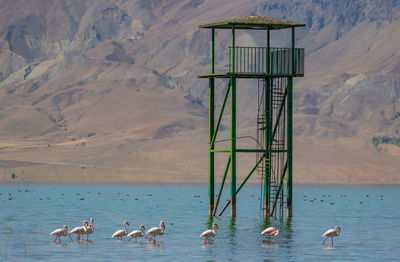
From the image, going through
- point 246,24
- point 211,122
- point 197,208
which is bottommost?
point 197,208

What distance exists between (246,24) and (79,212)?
26961mm

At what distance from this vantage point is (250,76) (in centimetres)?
5688

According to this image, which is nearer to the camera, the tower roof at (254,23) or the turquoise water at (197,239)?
the turquoise water at (197,239)

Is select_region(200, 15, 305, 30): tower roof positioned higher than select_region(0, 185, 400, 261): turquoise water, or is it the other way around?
select_region(200, 15, 305, 30): tower roof

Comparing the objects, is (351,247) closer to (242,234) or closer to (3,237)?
(242,234)

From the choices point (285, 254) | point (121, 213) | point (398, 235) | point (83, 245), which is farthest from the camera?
point (121, 213)

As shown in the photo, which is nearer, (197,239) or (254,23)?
(197,239)

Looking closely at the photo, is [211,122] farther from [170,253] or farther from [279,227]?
[170,253]

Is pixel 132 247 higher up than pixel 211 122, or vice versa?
pixel 211 122

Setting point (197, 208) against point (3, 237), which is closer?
point (3, 237)

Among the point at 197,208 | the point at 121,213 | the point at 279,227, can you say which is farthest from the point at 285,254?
the point at 197,208

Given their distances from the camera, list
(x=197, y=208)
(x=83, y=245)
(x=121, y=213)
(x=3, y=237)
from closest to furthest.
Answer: (x=83, y=245) < (x=3, y=237) < (x=121, y=213) < (x=197, y=208)

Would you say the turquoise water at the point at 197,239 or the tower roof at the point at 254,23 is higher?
the tower roof at the point at 254,23

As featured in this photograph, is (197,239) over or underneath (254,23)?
underneath
